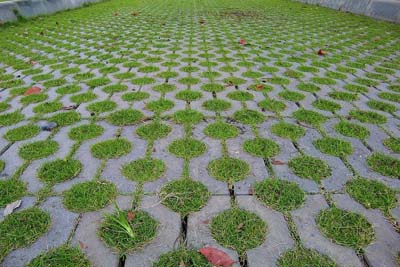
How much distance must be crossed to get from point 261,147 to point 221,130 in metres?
0.44

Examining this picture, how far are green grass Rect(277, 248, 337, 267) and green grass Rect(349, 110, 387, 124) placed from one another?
74.5 inches

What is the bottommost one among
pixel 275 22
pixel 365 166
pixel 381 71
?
pixel 275 22

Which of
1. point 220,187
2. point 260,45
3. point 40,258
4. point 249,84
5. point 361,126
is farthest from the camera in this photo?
point 260,45

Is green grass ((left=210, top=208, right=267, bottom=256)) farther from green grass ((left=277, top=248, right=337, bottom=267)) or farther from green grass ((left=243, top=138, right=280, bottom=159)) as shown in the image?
green grass ((left=243, top=138, right=280, bottom=159))

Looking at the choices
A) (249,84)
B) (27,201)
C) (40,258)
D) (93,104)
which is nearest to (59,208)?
(27,201)

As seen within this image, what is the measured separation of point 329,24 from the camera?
838 centimetres

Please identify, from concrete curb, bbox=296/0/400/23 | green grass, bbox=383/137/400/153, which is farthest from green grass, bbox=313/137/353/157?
concrete curb, bbox=296/0/400/23

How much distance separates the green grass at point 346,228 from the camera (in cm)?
166

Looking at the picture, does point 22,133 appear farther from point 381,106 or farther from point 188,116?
point 381,106

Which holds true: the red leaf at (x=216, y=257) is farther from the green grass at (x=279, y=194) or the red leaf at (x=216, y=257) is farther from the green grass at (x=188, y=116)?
the green grass at (x=188, y=116)

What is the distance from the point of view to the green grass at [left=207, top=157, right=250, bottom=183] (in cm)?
217

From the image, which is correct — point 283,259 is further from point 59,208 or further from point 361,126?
point 361,126

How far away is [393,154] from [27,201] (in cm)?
272

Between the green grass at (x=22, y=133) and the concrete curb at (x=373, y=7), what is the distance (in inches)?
357
